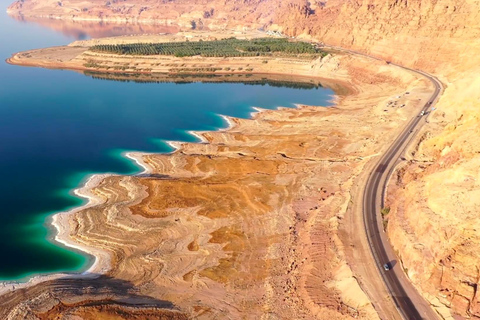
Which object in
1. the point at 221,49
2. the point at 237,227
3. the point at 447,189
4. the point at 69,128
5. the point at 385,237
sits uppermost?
the point at 221,49

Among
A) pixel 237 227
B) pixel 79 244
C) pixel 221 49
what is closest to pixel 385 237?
pixel 237 227

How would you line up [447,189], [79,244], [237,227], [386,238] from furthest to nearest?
[237,227] → [79,244] → [386,238] → [447,189]

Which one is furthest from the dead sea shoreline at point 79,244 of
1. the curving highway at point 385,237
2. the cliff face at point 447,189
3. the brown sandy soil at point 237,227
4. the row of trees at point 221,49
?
the row of trees at point 221,49

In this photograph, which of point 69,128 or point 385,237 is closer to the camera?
point 385,237

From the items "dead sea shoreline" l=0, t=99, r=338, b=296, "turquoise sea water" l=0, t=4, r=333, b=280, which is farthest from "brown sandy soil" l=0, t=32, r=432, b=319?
"turquoise sea water" l=0, t=4, r=333, b=280

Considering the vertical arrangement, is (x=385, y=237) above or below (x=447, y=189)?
below

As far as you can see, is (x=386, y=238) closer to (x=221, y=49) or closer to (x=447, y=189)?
(x=447, y=189)
